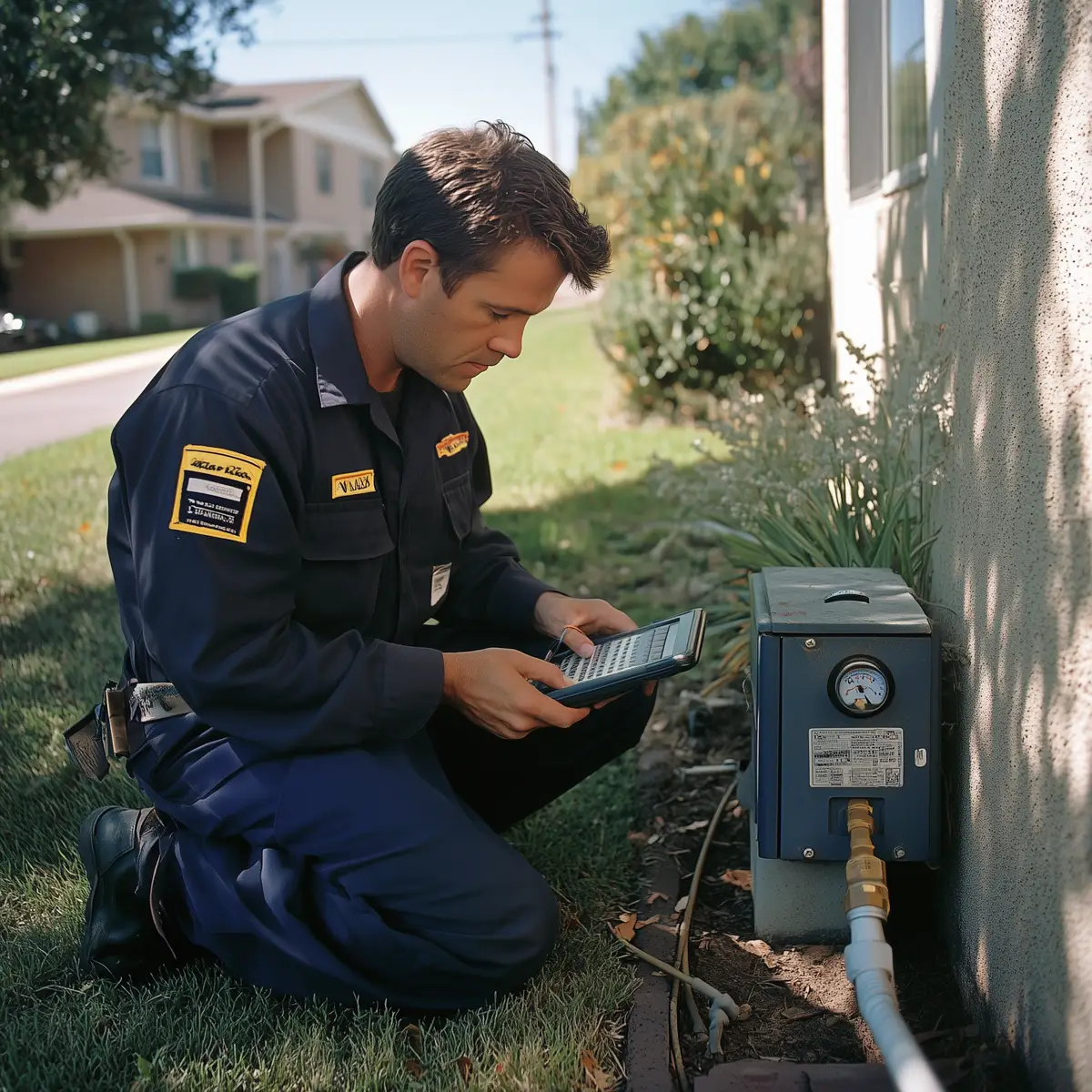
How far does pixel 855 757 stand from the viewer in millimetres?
2418

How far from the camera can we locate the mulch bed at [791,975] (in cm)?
221

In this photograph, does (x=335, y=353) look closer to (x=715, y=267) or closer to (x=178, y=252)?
(x=715, y=267)

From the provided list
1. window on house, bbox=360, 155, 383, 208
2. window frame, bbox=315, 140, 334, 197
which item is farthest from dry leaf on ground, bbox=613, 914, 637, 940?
window on house, bbox=360, 155, 383, 208

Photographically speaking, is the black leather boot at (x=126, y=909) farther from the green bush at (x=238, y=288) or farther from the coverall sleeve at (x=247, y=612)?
the green bush at (x=238, y=288)

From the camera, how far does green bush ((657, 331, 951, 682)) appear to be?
3.13 metres

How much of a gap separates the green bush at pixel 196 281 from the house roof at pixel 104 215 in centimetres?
118

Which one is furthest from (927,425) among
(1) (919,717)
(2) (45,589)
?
(2) (45,589)

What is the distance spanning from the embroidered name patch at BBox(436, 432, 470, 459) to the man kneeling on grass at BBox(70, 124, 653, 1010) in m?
0.12

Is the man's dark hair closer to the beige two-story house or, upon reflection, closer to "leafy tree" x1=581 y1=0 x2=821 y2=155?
the beige two-story house

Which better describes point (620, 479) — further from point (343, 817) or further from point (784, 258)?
point (343, 817)

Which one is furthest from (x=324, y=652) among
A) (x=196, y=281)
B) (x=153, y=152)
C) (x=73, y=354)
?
(x=153, y=152)

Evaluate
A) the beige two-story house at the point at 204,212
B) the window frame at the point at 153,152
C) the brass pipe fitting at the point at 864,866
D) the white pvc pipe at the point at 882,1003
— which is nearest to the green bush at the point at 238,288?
the beige two-story house at the point at 204,212

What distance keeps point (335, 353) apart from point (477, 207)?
430 millimetres

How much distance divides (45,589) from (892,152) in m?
4.41
